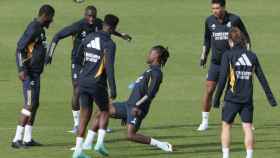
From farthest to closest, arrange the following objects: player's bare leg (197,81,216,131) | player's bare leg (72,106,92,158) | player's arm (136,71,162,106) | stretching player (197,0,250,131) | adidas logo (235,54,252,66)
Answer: player's bare leg (197,81,216,131)
stretching player (197,0,250,131)
player's arm (136,71,162,106)
player's bare leg (72,106,92,158)
adidas logo (235,54,252,66)

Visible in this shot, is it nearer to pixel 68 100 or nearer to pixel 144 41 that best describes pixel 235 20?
pixel 68 100

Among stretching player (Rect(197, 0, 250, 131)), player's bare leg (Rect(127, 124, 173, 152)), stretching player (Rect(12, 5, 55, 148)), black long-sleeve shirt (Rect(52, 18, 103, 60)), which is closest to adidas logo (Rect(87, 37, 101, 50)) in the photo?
Answer: stretching player (Rect(12, 5, 55, 148))

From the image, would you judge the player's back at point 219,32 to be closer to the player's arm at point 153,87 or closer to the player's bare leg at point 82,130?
the player's arm at point 153,87

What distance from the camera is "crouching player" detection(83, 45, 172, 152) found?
1565 cm

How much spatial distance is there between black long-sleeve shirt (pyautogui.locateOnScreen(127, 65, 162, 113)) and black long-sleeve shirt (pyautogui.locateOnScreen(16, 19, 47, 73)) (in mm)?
1825

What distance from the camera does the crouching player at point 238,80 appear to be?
1430 centimetres

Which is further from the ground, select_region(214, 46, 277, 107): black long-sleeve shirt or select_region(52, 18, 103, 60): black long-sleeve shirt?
select_region(52, 18, 103, 60): black long-sleeve shirt

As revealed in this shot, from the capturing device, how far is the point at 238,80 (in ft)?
47.1

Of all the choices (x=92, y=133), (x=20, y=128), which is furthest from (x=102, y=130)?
(x=20, y=128)

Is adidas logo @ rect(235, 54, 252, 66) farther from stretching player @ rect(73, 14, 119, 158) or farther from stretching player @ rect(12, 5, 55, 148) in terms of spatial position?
stretching player @ rect(12, 5, 55, 148)

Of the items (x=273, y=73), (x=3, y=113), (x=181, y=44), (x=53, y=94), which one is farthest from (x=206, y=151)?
(x=181, y=44)

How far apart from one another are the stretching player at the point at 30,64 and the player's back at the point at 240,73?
372 cm

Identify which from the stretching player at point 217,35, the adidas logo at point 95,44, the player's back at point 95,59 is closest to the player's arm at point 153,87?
the player's back at point 95,59

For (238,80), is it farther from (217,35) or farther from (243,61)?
(217,35)
